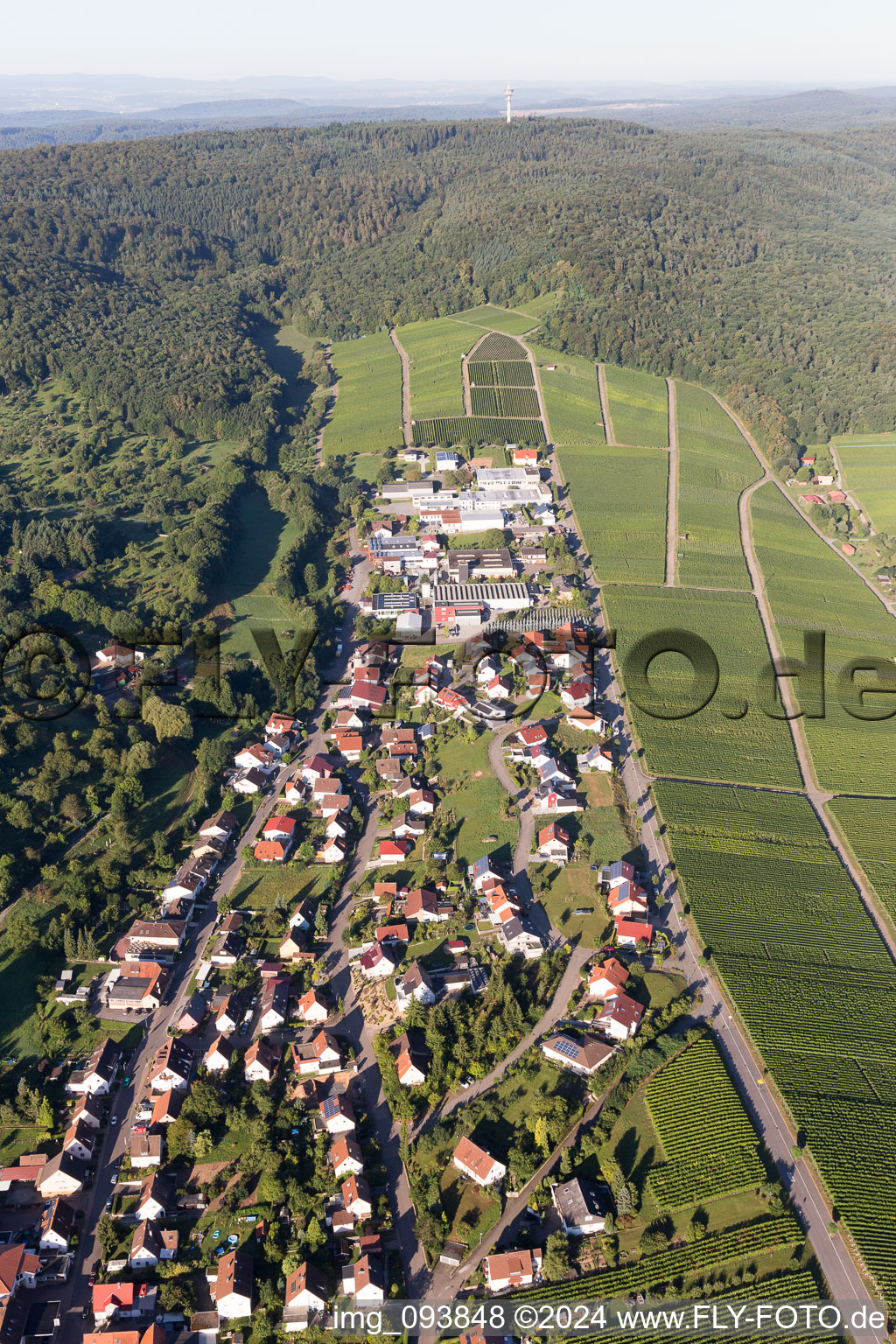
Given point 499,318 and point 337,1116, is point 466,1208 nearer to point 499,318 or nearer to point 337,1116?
point 337,1116

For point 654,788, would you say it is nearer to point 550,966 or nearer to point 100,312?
point 550,966

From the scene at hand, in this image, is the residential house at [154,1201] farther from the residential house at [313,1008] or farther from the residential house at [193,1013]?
the residential house at [313,1008]

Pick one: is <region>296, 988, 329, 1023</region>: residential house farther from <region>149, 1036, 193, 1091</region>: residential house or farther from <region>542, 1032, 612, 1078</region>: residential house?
<region>542, 1032, 612, 1078</region>: residential house

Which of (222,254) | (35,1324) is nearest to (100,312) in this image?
(222,254)

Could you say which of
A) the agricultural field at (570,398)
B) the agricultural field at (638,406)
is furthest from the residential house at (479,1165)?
the agricultural field at (638,406)

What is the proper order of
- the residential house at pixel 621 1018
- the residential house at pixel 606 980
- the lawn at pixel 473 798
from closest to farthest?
the residential house at pixel 621 1018, the residential house at pixel 606 980, the lawn at pixel 473 798

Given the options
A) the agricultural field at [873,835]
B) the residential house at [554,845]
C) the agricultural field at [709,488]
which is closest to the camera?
the agricultural field at [873,835]

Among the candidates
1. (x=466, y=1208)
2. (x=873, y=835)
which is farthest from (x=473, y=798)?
(x=873, y=835)

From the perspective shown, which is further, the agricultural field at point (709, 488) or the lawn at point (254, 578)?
the agricultural field at point (709, 488)

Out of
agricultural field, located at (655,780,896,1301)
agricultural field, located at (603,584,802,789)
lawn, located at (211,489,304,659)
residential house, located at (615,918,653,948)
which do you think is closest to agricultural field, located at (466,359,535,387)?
lawn, located at (211,489,304,659)
